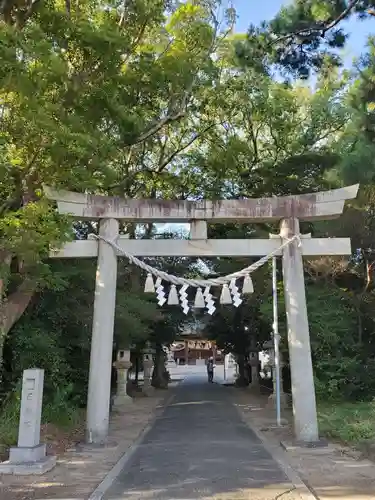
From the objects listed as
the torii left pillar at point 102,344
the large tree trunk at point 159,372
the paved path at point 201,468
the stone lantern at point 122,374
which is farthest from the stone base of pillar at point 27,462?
the large tree trunk at point 159,372

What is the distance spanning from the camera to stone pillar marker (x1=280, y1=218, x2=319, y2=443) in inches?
380

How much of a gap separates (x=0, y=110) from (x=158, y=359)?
75.2 feet

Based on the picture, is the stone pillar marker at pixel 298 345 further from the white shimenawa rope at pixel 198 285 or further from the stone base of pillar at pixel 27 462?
the stone base of pillar at pixel 27 462

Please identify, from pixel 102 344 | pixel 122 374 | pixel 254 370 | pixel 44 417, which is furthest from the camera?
pixel 254 370

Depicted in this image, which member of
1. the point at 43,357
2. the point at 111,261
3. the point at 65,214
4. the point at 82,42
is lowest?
the point at 43,357

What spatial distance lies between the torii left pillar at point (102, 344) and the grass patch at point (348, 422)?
15.7 ft

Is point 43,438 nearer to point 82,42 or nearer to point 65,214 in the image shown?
point 65,214

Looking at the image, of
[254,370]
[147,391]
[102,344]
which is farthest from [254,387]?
[102,344]

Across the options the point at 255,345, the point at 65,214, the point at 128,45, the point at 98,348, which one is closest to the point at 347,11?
the point at 128,45

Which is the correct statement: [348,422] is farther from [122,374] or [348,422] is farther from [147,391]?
[147,391]

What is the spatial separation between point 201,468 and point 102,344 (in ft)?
11.2

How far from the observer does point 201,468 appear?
7.51 metres

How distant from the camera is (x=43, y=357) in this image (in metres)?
11.8

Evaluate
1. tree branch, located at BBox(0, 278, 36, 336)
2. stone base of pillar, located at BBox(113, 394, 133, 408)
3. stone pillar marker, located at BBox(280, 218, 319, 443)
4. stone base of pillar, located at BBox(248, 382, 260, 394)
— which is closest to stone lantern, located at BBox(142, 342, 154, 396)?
stone base of pillar, located at BBox(113, 394, 133, 408)
